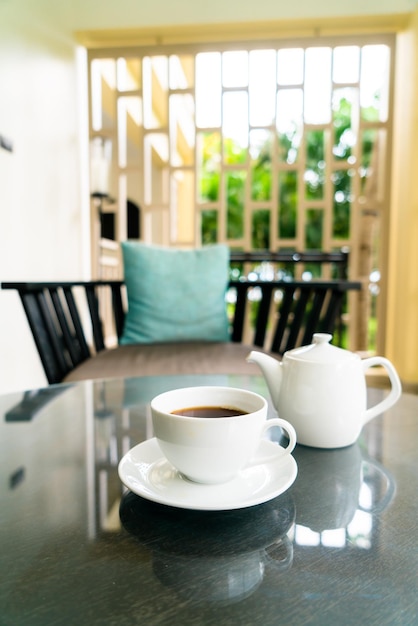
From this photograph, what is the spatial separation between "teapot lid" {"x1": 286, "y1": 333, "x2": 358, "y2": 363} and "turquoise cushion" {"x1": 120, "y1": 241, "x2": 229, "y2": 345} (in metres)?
1.10

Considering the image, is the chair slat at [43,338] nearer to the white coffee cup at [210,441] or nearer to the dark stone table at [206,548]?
the dark stone table at [206,548]

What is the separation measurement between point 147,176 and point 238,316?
72.5 inches

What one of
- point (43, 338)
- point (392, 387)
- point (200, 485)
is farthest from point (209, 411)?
point (43, 338)

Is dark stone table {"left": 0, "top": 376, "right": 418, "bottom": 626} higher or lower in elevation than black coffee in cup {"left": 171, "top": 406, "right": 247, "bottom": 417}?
lower

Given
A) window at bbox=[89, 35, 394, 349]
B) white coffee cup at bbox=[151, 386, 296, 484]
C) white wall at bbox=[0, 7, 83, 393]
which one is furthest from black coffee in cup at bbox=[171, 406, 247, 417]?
window at bbox=[89, 35, 394, 349]

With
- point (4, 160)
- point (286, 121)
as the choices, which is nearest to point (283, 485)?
point (4, 160)

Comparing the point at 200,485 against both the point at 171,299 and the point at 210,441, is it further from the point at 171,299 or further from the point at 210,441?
the point at 171,299

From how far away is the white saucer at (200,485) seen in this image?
0.37 m

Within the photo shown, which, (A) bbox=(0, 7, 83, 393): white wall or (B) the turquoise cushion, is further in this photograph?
(A) bbox=(0, 7, 83, 393): white wall

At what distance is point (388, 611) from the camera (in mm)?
277

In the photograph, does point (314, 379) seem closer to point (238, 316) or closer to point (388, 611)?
point (388, 611)

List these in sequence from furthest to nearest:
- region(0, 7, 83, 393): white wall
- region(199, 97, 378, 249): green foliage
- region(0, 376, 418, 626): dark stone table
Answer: region(199, 97, 378, 249): green foliage, region(0, 7, 83, 393): white wall, region(0, 376, 418, 626): dark stone table

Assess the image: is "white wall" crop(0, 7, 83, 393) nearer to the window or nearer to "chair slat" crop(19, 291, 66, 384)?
the window

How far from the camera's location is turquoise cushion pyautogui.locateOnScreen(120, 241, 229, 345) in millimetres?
1651
